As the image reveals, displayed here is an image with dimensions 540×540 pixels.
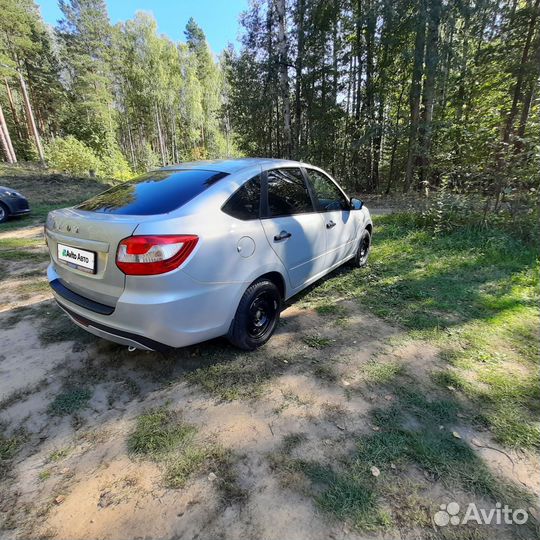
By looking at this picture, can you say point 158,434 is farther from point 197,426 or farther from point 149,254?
point 149,254

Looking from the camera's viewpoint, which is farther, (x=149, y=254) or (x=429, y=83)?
(x=429, y=83)

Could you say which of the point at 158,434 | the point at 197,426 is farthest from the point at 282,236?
the point at 158,434

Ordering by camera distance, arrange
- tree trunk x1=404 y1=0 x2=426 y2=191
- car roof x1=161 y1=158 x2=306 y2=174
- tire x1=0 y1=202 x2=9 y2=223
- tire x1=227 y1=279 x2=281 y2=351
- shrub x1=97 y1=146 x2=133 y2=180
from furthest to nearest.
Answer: shrub x1=97 y1=146 x2=133 y2=180 → tree trunk x1=404 y1=0 x2=426 y2=191 → tire x1=0 y1=202 x2=9 y2=223 → car roof x1=161 y1=158 x2=306 y2=174 → tire x1=227 y1=279 x2=281 y2=351

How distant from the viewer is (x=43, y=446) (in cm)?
174

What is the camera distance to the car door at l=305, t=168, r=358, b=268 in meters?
3.25

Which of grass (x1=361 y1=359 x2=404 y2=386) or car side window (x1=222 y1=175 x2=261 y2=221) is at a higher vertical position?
car side window (x1=222 y1=175 x2=261 y2=221)

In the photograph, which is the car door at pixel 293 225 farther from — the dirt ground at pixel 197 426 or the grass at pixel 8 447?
the grass at pixel 8 447

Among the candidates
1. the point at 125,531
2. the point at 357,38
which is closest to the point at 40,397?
the point at 125,531

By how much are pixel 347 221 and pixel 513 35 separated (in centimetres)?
790

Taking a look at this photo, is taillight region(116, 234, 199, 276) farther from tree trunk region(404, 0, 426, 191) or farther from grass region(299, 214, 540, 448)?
tree trunk region(404, 0, 426, 191)

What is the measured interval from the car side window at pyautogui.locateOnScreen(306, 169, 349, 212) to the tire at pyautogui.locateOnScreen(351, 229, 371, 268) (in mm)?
802

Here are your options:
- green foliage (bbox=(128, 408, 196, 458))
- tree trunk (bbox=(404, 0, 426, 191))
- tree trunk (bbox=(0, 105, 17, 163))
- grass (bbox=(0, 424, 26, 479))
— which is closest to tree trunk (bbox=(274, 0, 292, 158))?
tree trunk (bbox=(404, 0, 426, 191))

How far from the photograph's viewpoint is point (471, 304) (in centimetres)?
341

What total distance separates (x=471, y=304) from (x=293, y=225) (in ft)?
7.58
